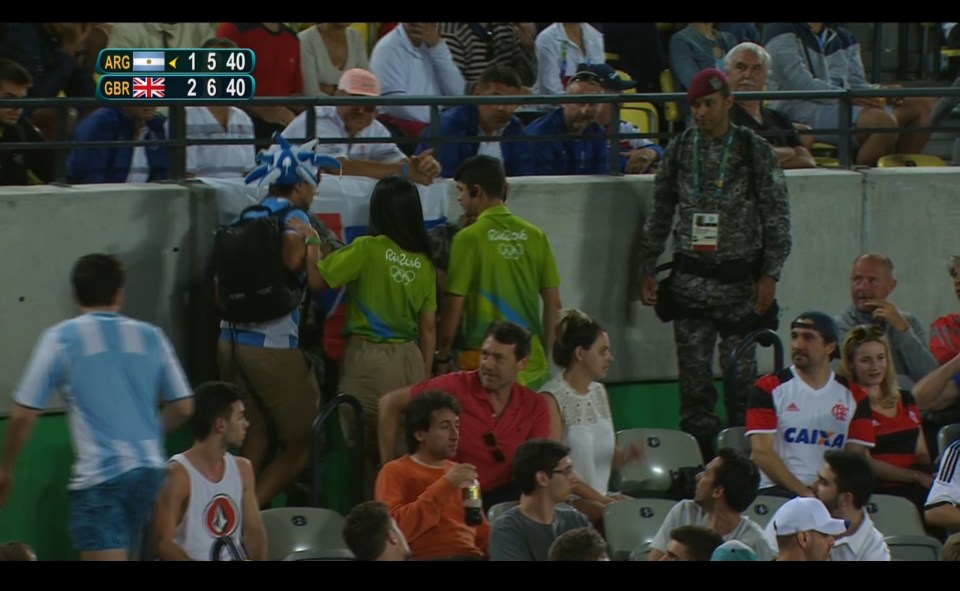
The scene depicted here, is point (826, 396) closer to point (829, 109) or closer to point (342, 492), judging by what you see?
point (342, 492)

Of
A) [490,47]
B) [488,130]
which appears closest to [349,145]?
[488,130]

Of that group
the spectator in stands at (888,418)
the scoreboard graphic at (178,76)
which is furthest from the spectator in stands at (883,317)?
the scoreboard graphic at (178,76)

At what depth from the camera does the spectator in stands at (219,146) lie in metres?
10.3

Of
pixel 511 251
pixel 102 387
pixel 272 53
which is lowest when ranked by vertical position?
pixel 102 387

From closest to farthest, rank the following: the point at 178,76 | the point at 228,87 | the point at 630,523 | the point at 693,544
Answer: the point at 693,544, the point at 630,523, the point at 178,76, the point at 228,87

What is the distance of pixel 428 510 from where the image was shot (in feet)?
27.3

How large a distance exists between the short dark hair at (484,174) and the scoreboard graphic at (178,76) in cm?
128

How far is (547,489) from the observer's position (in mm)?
8227

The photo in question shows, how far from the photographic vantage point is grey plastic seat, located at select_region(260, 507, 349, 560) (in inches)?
334

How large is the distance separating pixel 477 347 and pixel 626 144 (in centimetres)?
212

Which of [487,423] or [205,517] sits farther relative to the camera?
[487,423]

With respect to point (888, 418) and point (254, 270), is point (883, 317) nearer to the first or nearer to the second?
point (888, 418)

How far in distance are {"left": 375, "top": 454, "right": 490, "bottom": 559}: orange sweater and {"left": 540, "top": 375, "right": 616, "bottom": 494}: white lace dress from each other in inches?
32.2

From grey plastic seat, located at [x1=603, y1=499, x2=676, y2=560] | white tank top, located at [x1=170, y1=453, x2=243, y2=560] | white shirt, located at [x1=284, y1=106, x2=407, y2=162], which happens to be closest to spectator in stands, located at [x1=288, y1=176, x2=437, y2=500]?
white shirt, located at [x1=284, y1=106, x2=407, y2=162]
